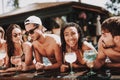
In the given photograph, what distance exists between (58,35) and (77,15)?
1.25m

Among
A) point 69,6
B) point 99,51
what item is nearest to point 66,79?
point 99,51

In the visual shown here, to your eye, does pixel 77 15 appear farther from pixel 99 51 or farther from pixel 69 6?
pixel 99 51

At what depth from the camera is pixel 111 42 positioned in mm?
6418

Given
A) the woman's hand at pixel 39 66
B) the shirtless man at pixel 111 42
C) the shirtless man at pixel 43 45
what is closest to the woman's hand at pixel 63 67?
the shirtless man at pixel 43 45

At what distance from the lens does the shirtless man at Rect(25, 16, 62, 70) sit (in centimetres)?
731

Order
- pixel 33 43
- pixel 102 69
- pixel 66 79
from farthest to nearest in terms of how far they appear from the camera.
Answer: pixel 33 43 < pixel 66 79 < pixel 102 69

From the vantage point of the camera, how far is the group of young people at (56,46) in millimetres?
6418

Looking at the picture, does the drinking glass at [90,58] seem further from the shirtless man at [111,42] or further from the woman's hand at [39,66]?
the woman's hand at [39,66]

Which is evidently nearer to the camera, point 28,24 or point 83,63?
point 83,63

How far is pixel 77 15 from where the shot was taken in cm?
850

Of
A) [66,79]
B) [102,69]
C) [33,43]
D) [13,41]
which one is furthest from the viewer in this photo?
[13,41]

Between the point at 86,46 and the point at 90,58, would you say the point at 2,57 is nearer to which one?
the point at 86,46

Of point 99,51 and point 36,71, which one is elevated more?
point 99,51

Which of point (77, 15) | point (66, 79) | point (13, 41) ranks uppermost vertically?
point (77, 15)
